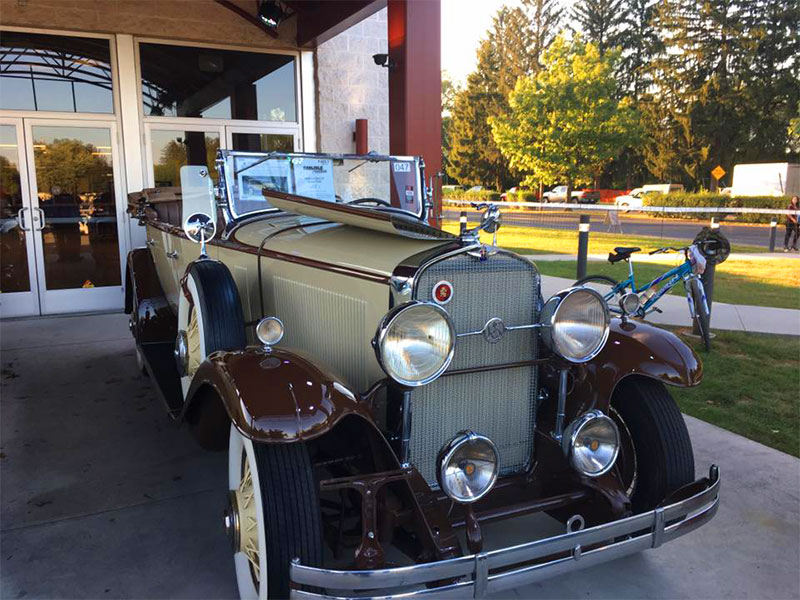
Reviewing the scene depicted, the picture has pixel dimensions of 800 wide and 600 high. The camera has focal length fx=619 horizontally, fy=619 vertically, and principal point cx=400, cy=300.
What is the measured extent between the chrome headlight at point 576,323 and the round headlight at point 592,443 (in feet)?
0.77

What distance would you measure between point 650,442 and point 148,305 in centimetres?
363

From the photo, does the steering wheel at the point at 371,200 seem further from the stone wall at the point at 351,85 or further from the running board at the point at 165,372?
the stone wall at the point at 351,85

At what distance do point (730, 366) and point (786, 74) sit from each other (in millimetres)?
37927

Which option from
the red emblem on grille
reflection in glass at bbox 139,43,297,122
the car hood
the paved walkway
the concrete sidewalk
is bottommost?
the paved walkway

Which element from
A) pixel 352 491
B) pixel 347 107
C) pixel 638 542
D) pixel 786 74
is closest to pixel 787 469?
pixel 638 542

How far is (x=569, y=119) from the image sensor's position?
31.6 meters

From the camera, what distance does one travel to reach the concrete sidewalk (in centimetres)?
657

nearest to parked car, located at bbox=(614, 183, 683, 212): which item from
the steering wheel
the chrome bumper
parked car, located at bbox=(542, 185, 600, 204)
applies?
parked car, located at bbox=(542, 185, 600, 204)

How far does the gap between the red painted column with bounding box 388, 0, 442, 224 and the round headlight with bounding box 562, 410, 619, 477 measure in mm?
3878

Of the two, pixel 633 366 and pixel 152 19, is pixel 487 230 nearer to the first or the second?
pixel 633 366

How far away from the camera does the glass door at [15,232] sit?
7109mm

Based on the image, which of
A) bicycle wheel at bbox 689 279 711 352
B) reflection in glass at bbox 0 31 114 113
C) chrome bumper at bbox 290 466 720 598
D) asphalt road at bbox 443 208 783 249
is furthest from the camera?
asphalt road at bbox 443 208 783 249

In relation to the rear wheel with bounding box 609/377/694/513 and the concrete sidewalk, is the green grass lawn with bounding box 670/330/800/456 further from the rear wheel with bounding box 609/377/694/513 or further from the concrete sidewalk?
the rear wheel with bounding box 609/377/694/513

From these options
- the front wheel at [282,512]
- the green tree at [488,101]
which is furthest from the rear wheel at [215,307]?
the green tree at [488,101]
